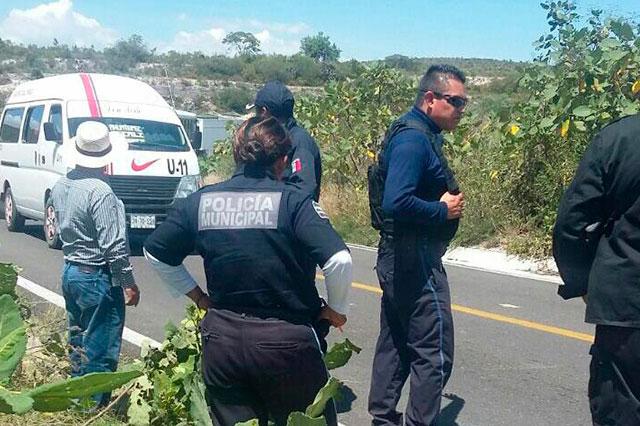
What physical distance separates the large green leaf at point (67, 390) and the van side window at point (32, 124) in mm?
12458

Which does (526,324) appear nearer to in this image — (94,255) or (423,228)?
(423,228)

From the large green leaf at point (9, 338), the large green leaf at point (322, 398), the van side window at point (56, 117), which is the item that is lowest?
the van side window at point (56, 117)

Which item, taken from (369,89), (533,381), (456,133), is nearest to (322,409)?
(533,381)

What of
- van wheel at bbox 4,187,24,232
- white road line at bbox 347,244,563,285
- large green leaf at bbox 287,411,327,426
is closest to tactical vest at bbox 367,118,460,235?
large green leaf at bbox 287,411,327,426

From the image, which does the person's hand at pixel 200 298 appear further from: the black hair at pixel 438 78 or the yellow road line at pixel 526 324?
the yellow road line at pixel 526 324

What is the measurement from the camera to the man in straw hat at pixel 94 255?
16.4 feet

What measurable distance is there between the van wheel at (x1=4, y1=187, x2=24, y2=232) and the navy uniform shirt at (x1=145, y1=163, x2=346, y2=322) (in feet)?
→ 41.4

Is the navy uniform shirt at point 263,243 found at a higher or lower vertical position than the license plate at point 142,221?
higher

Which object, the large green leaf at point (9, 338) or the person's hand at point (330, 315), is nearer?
the large green leaf at point (9, 338)

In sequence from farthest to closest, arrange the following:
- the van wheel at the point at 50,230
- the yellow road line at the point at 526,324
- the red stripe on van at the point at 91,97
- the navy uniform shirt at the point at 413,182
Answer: the red stripe on van at the point at 91,97, the van wheel at the point at 50,230, the yellow road line at the point at 526,324, the navy uniform shirt at the point at 413,182

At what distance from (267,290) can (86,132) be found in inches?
84.8

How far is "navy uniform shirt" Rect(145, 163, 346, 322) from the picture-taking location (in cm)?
345

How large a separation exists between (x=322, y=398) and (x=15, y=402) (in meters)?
1.31

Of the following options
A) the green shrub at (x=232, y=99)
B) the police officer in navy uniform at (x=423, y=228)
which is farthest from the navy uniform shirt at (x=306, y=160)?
the green shrub at (x=232, y=99)
